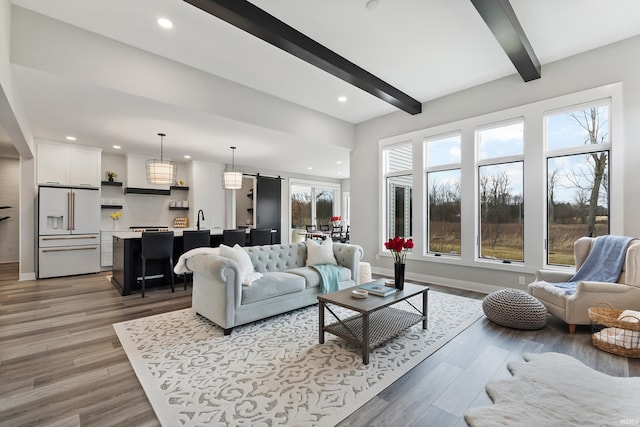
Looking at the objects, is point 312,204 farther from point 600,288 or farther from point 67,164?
point 600,288

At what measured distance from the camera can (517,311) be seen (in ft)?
10.2

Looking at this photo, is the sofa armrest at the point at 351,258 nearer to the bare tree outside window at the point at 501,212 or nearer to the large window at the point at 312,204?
the bare tree outside window at the point at 501,212

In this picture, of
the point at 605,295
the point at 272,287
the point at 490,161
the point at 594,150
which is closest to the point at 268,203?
the point at 272,287

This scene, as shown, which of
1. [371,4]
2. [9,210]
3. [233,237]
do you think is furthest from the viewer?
[9,210]

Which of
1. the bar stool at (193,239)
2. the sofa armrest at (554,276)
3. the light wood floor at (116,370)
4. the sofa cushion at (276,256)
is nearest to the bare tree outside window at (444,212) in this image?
the sofa armrest at (554,276)

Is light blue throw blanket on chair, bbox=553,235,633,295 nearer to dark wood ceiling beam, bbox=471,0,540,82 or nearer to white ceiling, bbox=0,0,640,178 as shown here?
dark wood ceiling beam, bbox=471,0,540,82

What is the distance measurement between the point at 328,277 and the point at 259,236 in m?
2.51

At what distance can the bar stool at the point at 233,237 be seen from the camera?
5.35 m

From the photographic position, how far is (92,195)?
6.02 m

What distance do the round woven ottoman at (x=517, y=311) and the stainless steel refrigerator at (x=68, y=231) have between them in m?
7.17

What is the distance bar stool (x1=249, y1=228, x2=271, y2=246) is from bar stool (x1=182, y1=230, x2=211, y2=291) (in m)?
0.89

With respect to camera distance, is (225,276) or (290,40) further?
(290,40)

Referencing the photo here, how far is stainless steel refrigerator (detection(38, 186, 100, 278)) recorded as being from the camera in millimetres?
5504

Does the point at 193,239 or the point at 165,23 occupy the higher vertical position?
the point at 165,23
